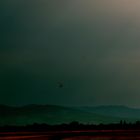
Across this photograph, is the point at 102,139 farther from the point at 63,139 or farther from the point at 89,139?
the point at 63,139

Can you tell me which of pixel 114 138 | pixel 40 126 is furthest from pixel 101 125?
pixel 114 138

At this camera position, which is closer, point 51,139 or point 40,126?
point 51,139

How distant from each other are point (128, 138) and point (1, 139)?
10.00 meters

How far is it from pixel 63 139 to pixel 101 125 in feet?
119

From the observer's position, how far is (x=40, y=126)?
69.7 m

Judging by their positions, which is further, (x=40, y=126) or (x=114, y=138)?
(x=40, y=126)

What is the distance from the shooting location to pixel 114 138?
124ft

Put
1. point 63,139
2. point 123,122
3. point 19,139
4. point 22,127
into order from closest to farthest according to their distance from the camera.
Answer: point 63,139 → point 19,139 → point 22,127 → point 123,122

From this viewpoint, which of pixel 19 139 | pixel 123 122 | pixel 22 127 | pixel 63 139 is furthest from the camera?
pixel 123 122

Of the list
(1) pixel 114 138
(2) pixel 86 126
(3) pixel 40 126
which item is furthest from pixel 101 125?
(1) pixel 114 138

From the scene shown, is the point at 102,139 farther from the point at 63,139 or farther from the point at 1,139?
the point at 1,139

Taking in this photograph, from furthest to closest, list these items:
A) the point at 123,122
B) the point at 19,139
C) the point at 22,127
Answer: the point at 123,122
the point at 22,127
the point at 19,139

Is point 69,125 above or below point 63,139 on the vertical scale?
above

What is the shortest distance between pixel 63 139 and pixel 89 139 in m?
2.71
